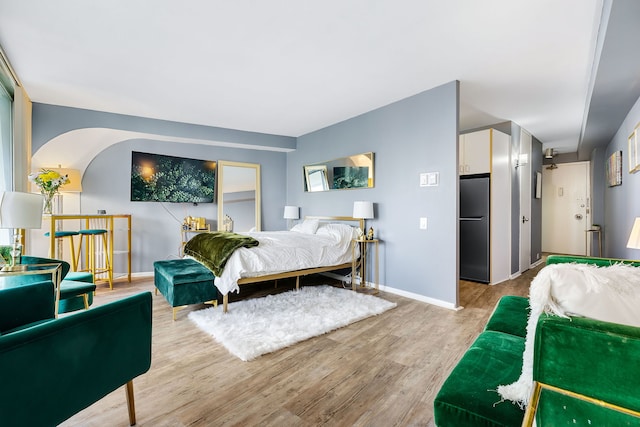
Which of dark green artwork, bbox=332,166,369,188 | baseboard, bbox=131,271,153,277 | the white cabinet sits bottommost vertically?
baseboard, bbox=131,271,153,277

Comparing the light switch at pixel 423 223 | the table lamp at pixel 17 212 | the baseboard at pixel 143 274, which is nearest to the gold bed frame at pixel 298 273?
the light switch at pixel 423 223

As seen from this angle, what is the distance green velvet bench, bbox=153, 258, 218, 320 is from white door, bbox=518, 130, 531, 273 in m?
5.24

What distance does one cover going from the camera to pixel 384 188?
422 centimetres

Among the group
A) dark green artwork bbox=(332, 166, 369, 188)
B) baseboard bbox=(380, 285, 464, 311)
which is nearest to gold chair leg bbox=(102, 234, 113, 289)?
dark green artwork bbox=(332, 166, 369, 188)

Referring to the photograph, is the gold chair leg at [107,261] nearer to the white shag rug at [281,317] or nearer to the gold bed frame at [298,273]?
the white shag rug at [281,317]

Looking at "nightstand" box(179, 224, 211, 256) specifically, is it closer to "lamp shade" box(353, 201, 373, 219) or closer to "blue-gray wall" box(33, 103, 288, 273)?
"blue-gray wall" box(33, 103, 288, 273)

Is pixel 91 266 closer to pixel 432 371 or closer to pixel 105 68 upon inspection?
pixel 105 68

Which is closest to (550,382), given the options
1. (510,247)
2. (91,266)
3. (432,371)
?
(432,371)

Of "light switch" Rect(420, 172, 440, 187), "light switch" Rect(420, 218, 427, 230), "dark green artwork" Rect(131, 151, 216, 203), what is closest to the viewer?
"light switch" Rect(420, 172, 440, 187)

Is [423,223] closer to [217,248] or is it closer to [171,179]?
[217,248]

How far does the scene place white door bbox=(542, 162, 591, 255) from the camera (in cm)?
671

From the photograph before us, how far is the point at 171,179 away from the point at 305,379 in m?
4.49

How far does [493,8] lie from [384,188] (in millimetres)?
2401

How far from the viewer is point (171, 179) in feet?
17.3
